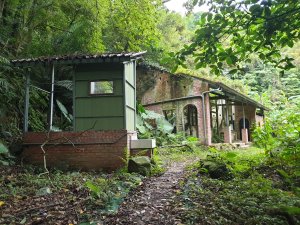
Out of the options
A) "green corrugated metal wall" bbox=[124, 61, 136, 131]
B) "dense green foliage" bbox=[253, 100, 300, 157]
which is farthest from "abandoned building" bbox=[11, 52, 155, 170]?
"dense green foliage" bbox=[253, 100, 300, 157]

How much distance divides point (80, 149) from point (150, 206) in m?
4.70

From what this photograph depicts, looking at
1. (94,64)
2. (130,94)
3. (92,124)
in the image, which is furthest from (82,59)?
(130,94)

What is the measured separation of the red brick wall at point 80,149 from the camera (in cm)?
983

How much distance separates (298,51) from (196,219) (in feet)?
103

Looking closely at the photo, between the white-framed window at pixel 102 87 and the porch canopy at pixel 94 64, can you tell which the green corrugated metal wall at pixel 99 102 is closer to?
the porch canopy at pixel 94 64

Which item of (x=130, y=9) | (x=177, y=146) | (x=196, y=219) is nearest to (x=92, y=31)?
(x=130, y=9)

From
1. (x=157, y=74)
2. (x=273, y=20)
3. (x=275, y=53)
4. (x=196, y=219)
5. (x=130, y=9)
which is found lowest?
(x=196, y=219)

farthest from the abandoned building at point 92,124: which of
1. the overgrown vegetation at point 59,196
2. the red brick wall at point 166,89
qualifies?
the red brick wall at point 166,89

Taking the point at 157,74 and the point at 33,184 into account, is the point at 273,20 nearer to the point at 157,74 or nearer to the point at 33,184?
Answer: the point at 33,184

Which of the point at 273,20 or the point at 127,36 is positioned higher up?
the point at 127,36

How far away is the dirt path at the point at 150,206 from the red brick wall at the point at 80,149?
191cm

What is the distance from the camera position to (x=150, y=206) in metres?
5.86

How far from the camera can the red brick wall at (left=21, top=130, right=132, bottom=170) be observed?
9.83 metres

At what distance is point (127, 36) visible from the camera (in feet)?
52.4
